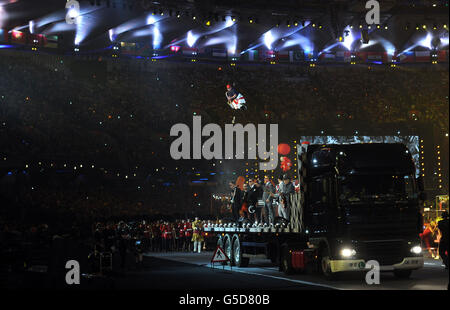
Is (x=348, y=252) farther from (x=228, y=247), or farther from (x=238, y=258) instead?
(x=228, y=247)

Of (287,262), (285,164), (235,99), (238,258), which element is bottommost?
(238,258)

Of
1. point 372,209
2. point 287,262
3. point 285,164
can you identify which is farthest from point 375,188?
point 285,164

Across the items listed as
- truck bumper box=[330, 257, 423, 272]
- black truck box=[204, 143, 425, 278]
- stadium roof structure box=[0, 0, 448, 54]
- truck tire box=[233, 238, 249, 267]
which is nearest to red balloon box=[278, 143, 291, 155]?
stadium roof structure box=[0, 0, 448, 54]

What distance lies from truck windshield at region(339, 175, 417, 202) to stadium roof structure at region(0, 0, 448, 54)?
23040 millimetres

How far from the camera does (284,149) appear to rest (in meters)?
42.8

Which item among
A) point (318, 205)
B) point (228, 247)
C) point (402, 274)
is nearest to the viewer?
point (318, 205)

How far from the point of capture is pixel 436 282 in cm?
1636

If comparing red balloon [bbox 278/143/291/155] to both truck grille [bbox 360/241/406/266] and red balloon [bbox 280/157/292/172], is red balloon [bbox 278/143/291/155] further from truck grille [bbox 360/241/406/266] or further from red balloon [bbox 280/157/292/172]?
truck grille [bbox 360/241/406/266]

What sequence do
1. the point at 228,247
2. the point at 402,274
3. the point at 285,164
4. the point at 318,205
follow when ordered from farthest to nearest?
1. the point at 285,164
2. the point at 228,247
3. the point at 402,274
4. the point at 318,205

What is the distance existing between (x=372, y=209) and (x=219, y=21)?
29.4 metres

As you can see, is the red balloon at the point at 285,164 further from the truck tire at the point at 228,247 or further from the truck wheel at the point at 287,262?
the truck wheel at the point at 287,262

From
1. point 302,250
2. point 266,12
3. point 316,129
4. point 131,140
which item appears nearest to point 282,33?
point 266,12
